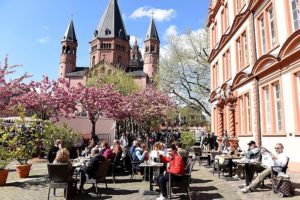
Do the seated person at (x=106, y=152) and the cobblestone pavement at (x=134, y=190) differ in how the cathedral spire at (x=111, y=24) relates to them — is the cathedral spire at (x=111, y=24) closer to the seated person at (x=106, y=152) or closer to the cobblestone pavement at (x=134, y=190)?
the seated person at (x=106, y=152)

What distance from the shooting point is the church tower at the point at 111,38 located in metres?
79.5

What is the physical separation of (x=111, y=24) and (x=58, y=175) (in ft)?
251

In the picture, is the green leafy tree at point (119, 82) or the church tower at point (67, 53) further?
the church tower at point (67, 53)

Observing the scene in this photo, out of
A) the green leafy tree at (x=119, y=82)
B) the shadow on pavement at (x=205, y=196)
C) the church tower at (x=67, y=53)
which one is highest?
the church tower at (x=67, y=53)

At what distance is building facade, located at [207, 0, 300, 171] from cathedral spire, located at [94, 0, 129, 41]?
60.0 meters

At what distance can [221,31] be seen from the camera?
2267 cm

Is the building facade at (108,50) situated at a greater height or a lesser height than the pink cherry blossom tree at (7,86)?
greater

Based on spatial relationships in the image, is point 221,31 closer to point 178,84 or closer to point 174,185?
point 178,84

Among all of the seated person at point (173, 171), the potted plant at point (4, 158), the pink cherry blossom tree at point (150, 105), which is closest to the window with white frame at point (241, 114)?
the seated person at point (173, 171)

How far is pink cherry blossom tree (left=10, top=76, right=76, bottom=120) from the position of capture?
21.7 m

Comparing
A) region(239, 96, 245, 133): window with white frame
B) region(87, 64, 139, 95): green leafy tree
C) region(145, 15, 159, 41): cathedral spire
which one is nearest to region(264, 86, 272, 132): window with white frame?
region(239, 96, 245, 133): window with white frame

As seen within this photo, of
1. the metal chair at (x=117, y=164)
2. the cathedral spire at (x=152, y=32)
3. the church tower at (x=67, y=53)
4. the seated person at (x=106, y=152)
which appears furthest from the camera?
the cathedral spire at (x=152, y=32)

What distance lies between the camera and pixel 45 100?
22453 mm

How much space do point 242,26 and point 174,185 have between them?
13099 mm
